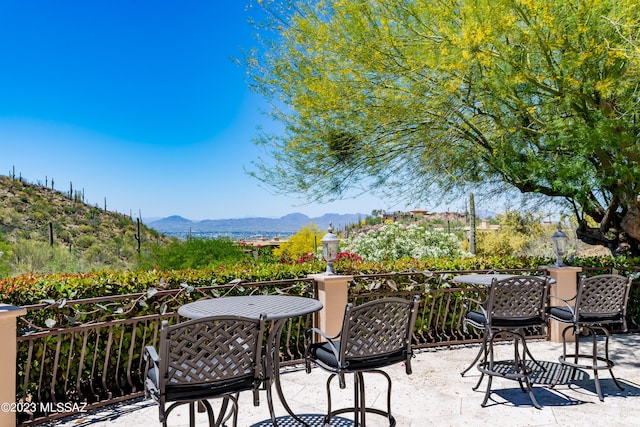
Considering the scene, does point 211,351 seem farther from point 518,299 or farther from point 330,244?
point 518,299

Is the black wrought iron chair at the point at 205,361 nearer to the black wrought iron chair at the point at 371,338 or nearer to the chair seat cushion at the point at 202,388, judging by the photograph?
the chair seat cushion at the point at 202,388

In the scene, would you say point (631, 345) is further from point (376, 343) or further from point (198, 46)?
point (198, 46)

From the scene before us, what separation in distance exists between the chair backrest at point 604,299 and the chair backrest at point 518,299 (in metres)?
0.35

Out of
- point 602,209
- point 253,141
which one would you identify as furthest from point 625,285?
point 253,141

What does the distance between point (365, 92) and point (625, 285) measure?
445cm

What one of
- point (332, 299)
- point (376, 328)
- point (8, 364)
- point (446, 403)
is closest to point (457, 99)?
point (332, 299)

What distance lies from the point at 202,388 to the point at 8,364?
5.68ft

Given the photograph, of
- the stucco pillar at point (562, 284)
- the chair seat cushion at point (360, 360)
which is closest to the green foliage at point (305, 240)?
the stucco pillar at point (562, 284)

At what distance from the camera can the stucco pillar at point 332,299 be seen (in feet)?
16.5

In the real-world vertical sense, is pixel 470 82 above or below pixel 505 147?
above

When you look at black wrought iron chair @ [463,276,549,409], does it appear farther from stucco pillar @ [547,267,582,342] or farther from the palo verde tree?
the palo verde tree

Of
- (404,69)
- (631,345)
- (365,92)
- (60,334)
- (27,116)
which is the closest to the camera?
(60,334)

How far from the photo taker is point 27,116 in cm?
5278

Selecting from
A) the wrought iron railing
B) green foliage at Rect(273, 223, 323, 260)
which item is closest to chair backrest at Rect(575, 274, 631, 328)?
the wrought iron railing
